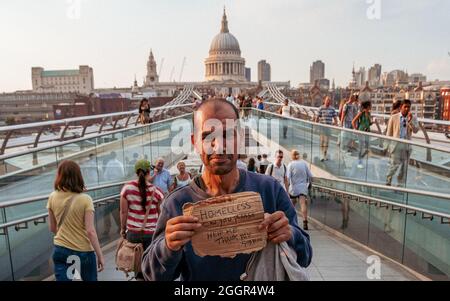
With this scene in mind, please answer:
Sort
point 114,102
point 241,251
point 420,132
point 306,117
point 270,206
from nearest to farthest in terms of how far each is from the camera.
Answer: point 241,251 < point 270,206 < point 420,132 < point 306,117 < point 114,102

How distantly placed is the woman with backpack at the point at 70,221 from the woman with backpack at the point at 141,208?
60 cm

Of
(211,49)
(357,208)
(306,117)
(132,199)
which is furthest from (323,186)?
(211,49)

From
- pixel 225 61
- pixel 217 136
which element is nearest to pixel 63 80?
pixel 225 61

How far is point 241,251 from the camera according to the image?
122 centimetres

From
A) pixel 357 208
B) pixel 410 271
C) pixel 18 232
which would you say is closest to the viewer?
pixel 18 232

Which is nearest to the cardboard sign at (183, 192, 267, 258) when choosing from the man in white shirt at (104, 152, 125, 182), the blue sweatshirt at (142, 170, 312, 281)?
the blue sweatshirt at (142, 170, 312, 281)

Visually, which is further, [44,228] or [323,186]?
[323,186]

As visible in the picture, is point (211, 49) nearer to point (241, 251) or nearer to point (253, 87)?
point (253, 87)

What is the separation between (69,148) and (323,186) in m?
4.90

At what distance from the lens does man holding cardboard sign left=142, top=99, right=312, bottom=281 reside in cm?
120

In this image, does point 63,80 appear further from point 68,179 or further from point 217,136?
point 217,136

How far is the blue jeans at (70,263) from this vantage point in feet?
10.5

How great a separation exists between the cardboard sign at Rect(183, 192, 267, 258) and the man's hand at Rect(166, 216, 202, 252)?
2 cm

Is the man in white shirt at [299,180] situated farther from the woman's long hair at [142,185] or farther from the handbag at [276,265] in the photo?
the handbag at [276,265]
